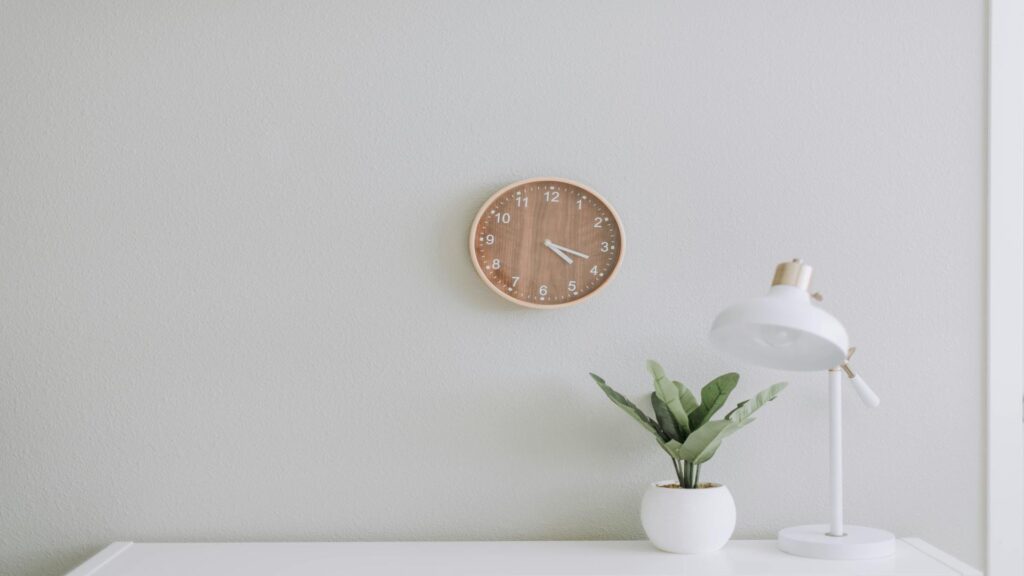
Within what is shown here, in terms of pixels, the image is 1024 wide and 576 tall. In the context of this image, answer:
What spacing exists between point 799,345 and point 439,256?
76cm

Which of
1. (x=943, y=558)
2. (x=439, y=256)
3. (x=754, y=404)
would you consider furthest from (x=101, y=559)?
(x=943, y=558)

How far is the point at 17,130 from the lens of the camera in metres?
1.91

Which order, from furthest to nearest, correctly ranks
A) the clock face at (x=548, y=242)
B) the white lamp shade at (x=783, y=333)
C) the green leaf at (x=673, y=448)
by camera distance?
A: 1. the clock face at (x=548, y=242)
2. the green leaf at (x=673, y=448)
3. the white lamp shade at (x=783, y=333)

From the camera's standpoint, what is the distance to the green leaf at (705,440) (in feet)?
5.59

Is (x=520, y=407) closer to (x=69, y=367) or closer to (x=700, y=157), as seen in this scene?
(x=700, y=157)

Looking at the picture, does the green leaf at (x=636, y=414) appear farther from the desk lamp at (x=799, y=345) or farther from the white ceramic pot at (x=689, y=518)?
the desk lamp at (x=799, y=345)

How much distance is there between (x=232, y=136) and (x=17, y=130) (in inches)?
16.7

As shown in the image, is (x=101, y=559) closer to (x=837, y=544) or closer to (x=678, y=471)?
(x=678, y=471)

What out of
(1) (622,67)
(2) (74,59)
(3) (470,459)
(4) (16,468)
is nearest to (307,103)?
(2) (74,59)

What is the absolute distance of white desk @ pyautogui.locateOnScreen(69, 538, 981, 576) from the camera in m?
1.65

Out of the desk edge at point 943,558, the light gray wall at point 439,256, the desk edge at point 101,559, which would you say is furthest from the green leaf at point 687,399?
the desk edge at point 101,559

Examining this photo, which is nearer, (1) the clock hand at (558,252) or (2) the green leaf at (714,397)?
(2) the green leaf at (714,397)

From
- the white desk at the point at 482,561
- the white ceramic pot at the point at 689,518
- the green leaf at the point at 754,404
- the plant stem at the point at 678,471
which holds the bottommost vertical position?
the white desk at the point at 482,561

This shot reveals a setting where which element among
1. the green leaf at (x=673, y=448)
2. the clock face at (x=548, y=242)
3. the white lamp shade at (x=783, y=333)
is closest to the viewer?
the white lamp shade at (x=783, y=333)
